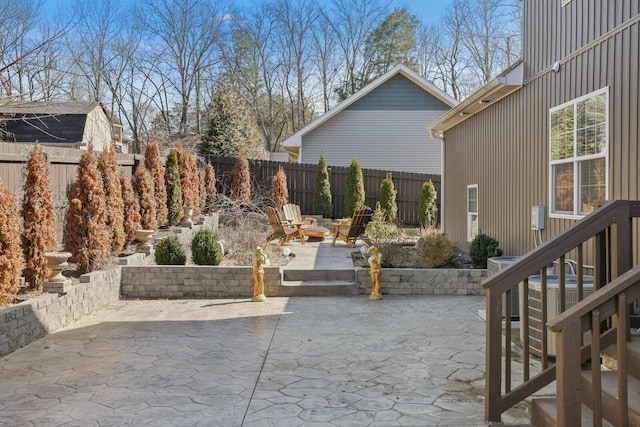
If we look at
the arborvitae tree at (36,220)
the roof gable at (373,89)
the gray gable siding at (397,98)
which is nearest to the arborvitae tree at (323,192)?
the roof gable at (373,89)

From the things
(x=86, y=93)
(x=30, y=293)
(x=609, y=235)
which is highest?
(x=86, y=93)

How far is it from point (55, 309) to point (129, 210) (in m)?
3.26

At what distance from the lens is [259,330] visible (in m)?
5.76

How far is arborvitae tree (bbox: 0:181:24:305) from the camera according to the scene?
5168mm

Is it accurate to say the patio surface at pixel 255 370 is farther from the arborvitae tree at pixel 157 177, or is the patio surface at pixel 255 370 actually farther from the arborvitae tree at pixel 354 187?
the arborvitae tree at pixel 354 187

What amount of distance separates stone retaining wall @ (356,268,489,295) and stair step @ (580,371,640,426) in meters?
4.58

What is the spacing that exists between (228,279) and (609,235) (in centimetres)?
543

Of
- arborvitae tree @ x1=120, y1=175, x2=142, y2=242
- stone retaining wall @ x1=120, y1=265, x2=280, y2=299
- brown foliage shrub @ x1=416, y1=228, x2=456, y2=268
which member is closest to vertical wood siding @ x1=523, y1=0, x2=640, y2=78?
brown foliage shrub @ x1=416, y1=228, x2=456, y2=268

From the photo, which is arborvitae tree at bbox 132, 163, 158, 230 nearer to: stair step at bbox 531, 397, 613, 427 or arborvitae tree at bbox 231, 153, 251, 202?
arborvitae tree at bbox 231, 153, 251, 202

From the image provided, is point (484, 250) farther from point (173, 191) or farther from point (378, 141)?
point (378, 141)

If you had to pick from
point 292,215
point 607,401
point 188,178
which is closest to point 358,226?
point 292,215

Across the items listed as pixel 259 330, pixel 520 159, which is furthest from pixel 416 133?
pixel 259 330

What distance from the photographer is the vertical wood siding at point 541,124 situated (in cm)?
486

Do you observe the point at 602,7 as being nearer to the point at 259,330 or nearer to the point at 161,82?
the point at 259,330
